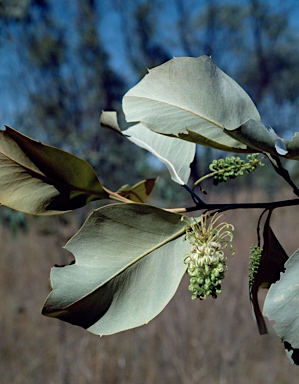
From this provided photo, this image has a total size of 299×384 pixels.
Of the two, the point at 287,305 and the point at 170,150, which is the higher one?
the point at 170,150

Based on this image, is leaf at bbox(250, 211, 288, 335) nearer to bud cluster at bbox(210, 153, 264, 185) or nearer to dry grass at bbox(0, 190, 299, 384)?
bud cluster at bbox(210, 153, 264, 185)

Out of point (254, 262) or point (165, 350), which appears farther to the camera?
point (165, 350)

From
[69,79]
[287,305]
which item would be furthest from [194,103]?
[69,79]

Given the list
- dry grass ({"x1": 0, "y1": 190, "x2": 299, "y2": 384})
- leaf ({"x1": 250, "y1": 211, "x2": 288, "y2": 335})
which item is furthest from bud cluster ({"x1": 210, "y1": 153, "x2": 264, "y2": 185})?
dry grass ({"x1": 0, "y1": 190, "x2": 299, "y2": 384})

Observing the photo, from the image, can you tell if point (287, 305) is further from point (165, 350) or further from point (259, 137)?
point (165, 350)

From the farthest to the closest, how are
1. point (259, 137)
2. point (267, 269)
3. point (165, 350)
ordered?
1. point (165, 350)
2. point (267, 269)
3. point (259, 137)

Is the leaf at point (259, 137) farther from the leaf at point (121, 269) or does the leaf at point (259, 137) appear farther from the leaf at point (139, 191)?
the leaf at point (139, 191)

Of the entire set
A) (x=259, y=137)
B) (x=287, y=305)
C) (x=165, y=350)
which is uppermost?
(x=259, y=137)

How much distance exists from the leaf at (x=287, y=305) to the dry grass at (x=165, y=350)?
198 cm

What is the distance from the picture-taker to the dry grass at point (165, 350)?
7.97ft

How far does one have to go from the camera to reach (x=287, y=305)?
39cm

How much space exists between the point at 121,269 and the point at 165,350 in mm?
2331

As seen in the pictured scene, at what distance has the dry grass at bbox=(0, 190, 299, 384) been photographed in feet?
7.97

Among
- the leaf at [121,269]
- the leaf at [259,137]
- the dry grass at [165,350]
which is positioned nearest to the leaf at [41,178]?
the leaf at [121,269]
